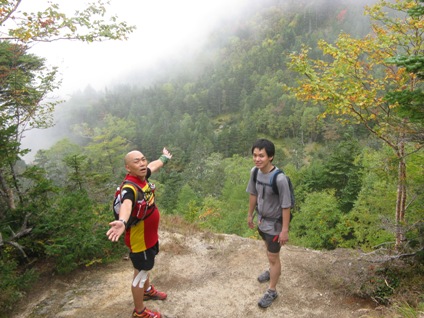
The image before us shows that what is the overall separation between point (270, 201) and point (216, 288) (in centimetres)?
218

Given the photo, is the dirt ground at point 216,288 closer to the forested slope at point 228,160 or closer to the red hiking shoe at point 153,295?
the red hiking shoe at point 153,295

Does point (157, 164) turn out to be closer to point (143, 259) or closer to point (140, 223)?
point (140, 223)

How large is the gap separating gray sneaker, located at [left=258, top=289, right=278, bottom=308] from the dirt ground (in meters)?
0.10

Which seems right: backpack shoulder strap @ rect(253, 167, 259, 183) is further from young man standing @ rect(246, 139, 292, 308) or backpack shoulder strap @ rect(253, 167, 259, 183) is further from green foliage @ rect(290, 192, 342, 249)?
green foliage @ rect(290, 192, 342, 249)

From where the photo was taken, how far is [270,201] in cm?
408

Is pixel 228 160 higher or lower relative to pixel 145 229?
lower

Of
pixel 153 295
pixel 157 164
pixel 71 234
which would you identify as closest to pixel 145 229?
pixel 157 164

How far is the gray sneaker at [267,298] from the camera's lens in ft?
14.9

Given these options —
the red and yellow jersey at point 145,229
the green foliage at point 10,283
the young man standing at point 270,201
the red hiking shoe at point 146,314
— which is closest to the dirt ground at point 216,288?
the green foliage at point 10,283

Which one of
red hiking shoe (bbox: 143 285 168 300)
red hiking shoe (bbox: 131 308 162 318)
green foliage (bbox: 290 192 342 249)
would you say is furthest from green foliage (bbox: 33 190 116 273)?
green foliage (bbox: 290 192 342 249)

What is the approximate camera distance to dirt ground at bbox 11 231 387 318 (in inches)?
177

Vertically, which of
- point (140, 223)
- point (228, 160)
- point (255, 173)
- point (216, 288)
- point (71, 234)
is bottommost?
point (228, 160)

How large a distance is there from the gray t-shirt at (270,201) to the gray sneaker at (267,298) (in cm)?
118

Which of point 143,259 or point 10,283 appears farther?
point 10,283
